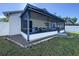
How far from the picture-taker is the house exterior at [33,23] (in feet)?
14.6

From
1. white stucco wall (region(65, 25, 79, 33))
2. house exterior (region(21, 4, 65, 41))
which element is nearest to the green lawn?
white stucco wall (region(65, 25, 79, 33))

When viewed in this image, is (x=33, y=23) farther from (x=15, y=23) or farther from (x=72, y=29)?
(x=72, y=29)

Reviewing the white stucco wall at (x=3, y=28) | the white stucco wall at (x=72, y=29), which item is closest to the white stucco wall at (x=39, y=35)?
the white stucco wall at (x=72, y=29)

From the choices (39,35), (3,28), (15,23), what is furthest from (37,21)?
(3,28)

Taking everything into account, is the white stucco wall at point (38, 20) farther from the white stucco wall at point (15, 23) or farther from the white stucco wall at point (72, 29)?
the white stucco wall at point (72, 29)

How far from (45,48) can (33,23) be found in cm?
51

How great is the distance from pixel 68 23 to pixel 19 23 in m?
0.92

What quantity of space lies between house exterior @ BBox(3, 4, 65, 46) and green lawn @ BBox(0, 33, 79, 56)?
17 cm

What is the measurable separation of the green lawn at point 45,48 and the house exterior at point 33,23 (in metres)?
0.17

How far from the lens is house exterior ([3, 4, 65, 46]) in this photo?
4461 millimetres

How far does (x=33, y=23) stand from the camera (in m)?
4.47

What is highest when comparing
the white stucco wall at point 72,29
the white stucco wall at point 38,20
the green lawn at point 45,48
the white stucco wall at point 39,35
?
the white stucco wall at point 38,20

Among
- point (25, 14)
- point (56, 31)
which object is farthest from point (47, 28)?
point (25, 14)

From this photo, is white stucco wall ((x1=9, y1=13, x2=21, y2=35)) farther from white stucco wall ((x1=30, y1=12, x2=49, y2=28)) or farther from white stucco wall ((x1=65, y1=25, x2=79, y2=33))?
white stucco wall ((x1=65, y1=25, x2=79, y2=33))
